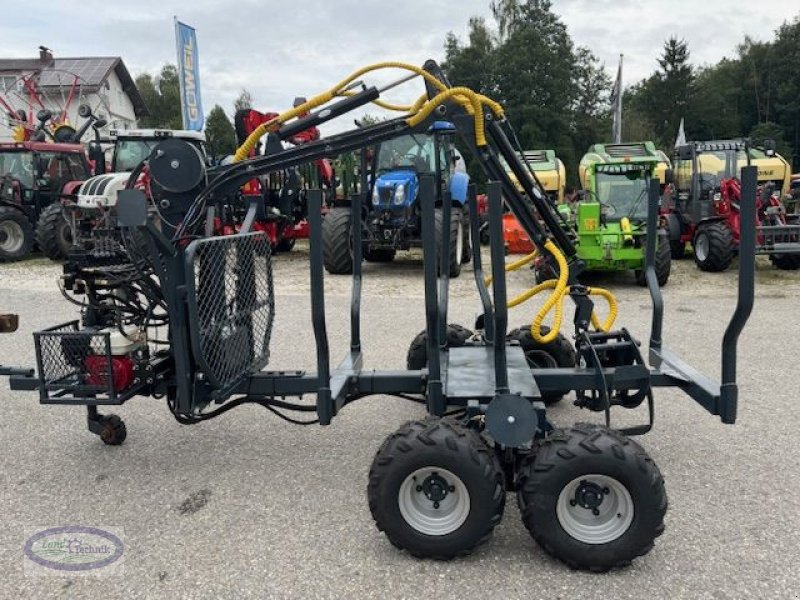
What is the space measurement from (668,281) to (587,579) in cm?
855

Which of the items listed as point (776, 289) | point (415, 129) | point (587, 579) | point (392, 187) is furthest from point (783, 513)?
point (392, 187)

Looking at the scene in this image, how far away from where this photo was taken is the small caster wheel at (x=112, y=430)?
13.3 feet

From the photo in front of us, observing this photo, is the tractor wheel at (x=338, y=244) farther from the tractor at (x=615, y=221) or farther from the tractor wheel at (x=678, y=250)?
the tractor wheel at (x=678, y=250)

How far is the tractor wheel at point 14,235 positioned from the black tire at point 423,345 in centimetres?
1204

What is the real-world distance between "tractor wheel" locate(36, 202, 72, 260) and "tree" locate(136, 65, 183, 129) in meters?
40.5

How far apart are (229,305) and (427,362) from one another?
117 cm

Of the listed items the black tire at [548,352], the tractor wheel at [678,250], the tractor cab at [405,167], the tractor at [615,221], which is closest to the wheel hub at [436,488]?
the black tire at [548,352]

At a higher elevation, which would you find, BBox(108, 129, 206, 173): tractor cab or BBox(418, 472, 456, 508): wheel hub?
BBox(108, 129, 206, 173): tractor cab

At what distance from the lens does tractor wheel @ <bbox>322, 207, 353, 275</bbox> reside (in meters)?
10.9

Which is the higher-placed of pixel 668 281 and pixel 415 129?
pixel 415 129

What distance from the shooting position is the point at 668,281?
10336 mm

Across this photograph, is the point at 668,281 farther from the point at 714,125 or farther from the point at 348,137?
the point at 714,125

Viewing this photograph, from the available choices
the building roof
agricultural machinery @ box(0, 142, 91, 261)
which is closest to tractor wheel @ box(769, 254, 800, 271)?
agricultural machinery @ box(0, 142, 91, 261)

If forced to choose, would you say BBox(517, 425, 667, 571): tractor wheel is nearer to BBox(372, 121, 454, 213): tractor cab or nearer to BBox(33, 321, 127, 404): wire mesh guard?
BBox(33, 321, 127, 404): wire mesh guard
